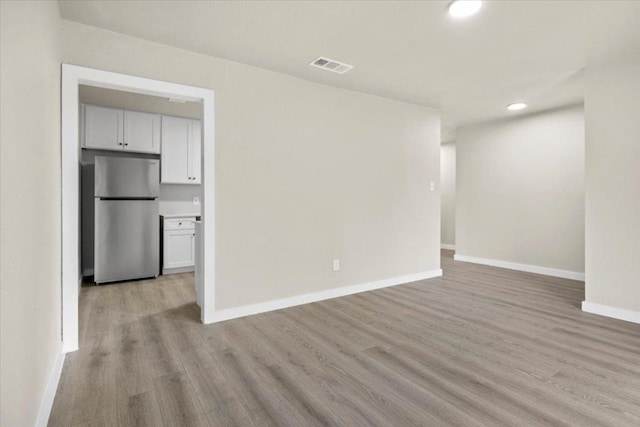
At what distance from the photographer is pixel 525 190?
5.20 metres

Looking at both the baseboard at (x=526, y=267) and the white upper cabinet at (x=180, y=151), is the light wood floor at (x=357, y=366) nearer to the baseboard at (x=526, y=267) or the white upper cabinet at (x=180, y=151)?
the baseboard at (x=526, y=267)

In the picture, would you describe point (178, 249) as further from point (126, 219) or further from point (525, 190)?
point (525, 190)

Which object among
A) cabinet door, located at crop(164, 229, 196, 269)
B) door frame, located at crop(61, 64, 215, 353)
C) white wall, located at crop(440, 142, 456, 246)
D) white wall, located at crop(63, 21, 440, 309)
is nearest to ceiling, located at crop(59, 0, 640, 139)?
white wall, located at crop(63, 21, 440, 309)

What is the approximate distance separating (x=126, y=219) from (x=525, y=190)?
595 centimetres

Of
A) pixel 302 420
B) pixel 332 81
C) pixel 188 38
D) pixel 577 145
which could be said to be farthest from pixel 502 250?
pixel 188 38

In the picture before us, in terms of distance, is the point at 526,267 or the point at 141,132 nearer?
the point at 141,132

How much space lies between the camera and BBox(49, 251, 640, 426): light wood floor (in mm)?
1720

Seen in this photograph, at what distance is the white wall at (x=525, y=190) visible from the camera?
15.4 feet

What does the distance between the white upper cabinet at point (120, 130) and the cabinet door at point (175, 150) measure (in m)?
0.12

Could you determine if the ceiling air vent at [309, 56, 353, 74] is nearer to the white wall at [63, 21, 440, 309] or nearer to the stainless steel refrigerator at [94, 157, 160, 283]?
the white wall at [63, 21, 440, 309]

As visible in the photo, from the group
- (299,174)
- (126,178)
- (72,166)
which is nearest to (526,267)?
(299,174)

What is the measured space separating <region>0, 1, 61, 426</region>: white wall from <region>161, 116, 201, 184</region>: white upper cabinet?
3139mm

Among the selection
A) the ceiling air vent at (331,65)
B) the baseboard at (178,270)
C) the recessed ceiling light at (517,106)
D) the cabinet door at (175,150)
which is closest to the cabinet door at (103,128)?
the cabinet door at (175,150)

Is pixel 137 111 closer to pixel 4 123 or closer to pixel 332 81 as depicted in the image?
pixel 332 81
